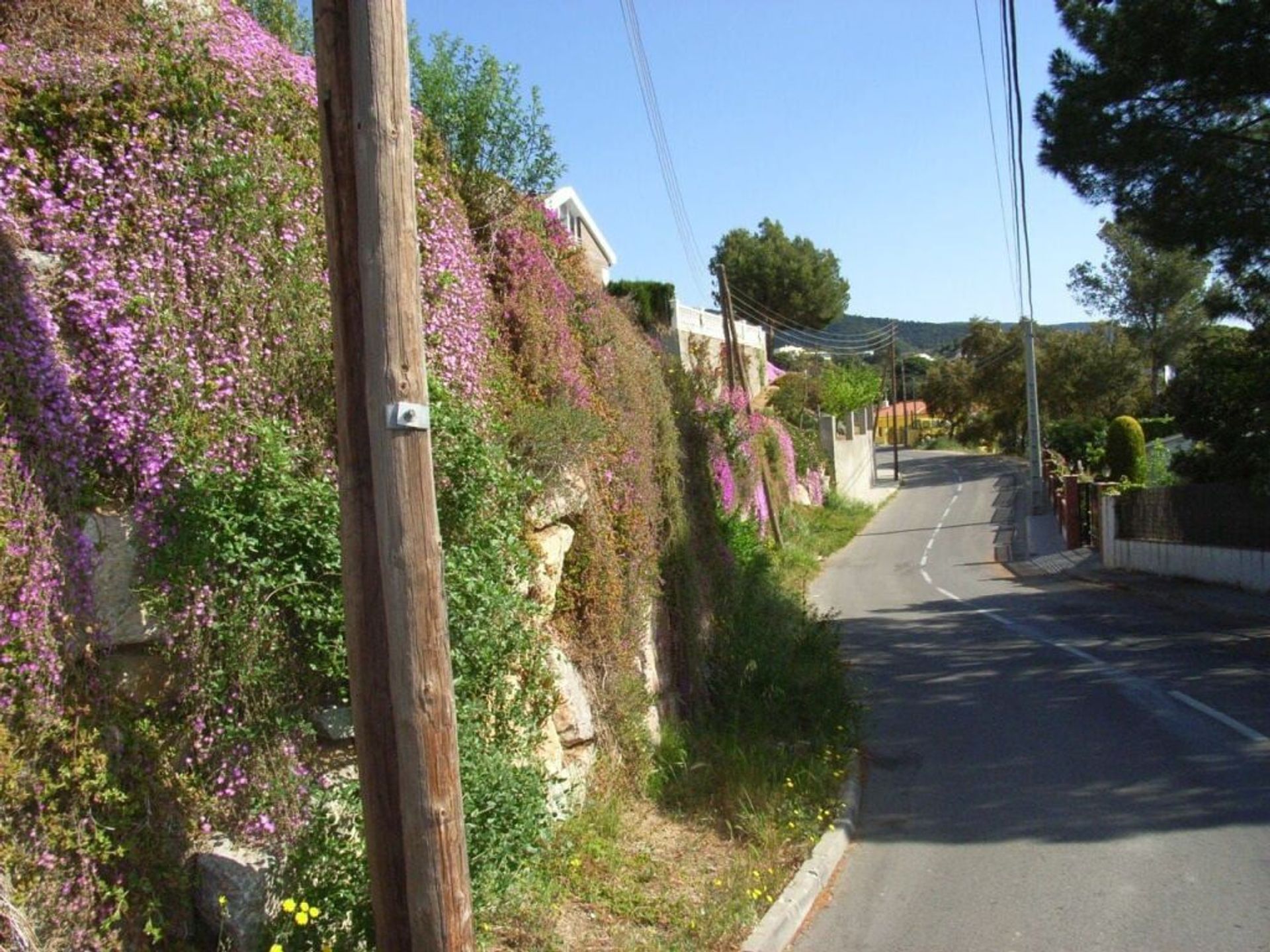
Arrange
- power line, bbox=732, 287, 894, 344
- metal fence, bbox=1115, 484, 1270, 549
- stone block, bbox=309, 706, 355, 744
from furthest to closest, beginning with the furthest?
power line, bbox=732, 287, 894, 344 → metal fence, bbox=1115, 484, 1270, 549 → stone block, bbox=309, 706, 355, 744

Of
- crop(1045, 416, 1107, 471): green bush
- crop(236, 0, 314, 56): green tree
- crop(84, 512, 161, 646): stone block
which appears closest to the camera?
crop(84, 512, 161, 646): stone block

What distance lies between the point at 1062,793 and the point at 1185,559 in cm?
1769

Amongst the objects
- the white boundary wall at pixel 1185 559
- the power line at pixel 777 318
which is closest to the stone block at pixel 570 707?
the white boundary wall at pixel 1185 559

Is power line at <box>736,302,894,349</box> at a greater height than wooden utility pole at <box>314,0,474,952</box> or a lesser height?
greater

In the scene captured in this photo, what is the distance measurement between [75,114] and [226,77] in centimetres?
84

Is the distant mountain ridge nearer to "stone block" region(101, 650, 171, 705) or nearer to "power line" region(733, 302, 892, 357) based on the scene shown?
"power line" region(733, 302, 892, 357)

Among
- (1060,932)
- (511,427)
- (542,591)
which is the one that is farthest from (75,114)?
(1060,932)

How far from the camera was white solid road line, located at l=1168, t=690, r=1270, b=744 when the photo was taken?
913cm

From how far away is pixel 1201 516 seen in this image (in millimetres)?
22906

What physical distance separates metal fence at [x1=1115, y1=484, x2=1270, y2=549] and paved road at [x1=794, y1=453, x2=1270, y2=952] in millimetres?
3806

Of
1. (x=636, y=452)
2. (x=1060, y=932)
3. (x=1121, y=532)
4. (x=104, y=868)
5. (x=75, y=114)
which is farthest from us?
(x=1121, y=532)

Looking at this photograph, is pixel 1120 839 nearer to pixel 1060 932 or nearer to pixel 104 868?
pixel 1060 932

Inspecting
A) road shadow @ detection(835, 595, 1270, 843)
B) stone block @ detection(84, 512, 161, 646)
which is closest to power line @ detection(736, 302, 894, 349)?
road shadow @ detection(835, 595, 1270, 843)

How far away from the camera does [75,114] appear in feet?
16.7
